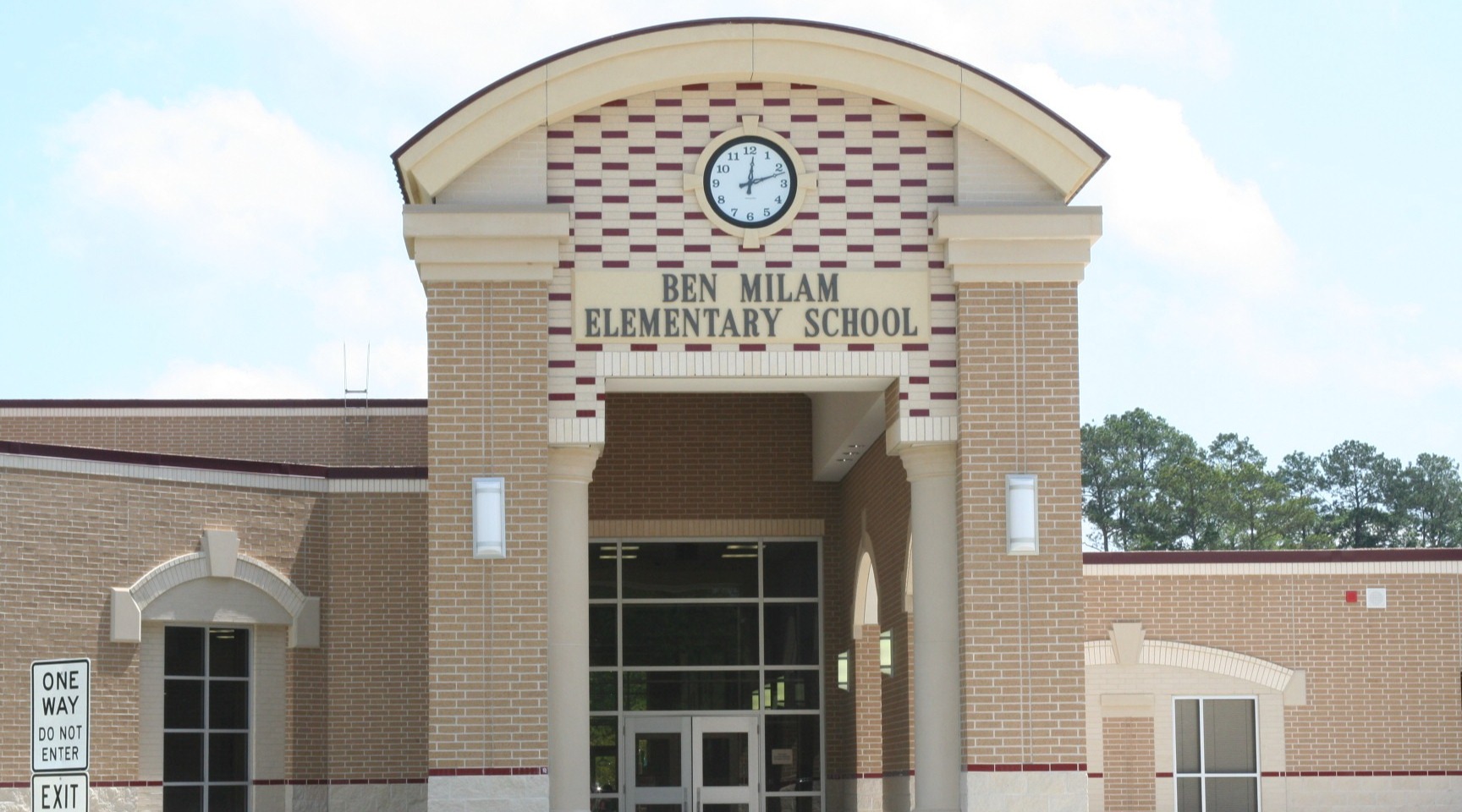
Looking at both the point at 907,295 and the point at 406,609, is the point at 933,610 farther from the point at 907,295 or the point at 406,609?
the point at 406,609

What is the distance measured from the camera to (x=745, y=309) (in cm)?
2075

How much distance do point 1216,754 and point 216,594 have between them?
13.9 m

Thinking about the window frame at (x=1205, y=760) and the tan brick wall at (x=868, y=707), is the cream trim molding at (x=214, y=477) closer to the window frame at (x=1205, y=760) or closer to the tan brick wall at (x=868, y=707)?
the tan brick wall at (x=868, y=707)

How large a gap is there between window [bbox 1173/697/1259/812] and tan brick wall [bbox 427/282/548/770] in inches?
442

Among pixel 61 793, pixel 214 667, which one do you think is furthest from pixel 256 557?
pixel 61 793

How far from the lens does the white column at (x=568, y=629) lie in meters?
20.3

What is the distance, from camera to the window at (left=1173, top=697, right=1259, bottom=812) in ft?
89.5

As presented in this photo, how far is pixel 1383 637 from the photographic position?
27.2 m

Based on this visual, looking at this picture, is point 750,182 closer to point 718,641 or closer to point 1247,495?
point 718,641

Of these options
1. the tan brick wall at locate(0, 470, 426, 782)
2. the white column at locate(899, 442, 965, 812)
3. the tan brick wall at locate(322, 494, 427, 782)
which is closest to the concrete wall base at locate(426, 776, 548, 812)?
the white column at locate(899, 442, 965, 812)

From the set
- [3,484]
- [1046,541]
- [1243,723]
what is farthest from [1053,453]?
[3,484]

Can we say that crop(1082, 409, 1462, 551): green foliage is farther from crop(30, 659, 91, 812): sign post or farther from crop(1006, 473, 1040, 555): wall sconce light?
crop(30, 659, 91, 812): sign post

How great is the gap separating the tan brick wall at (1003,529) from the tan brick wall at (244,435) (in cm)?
1297

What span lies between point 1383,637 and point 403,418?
50.5 ft
